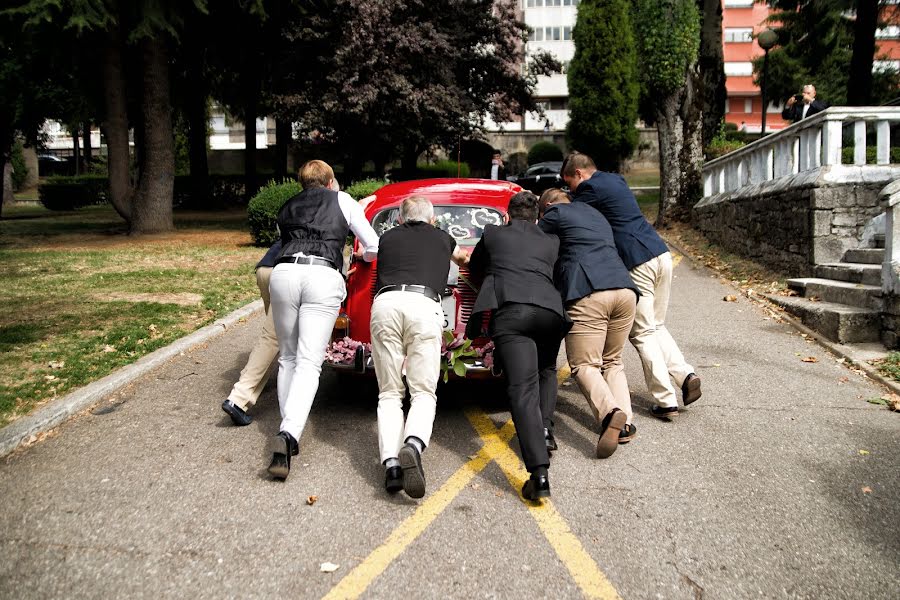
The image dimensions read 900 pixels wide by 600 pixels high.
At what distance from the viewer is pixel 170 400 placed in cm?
666

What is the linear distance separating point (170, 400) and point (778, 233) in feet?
32.1

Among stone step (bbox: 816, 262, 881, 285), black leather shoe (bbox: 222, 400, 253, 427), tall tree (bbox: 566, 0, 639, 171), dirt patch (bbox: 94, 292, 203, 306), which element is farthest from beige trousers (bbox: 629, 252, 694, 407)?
tall tree (bbox: 566, 0, 639, 171)

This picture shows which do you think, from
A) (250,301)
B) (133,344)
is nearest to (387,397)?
(133,344)

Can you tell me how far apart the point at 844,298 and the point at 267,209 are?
438 inches

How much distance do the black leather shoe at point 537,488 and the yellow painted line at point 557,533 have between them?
0.19 ft

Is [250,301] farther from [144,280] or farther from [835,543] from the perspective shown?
[835,543]

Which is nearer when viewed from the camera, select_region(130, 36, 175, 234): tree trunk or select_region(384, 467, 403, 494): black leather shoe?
select_region(384, 467, 403, 494): black leather shoe

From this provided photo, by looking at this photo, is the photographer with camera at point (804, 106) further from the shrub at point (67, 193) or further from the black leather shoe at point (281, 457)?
the shrub at point (67, 193)

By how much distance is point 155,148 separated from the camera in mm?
18656

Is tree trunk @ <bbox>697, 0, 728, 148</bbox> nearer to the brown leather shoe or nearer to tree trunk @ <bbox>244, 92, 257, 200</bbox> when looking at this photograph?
the brown leather shoe

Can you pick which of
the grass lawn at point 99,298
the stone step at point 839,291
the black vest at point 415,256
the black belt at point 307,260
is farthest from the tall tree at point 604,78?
the black belt at point 307,260

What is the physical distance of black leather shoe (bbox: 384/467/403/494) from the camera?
4.58 meters

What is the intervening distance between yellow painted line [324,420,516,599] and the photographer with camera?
10.7 meters

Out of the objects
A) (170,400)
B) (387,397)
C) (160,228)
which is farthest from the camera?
(160,228)
